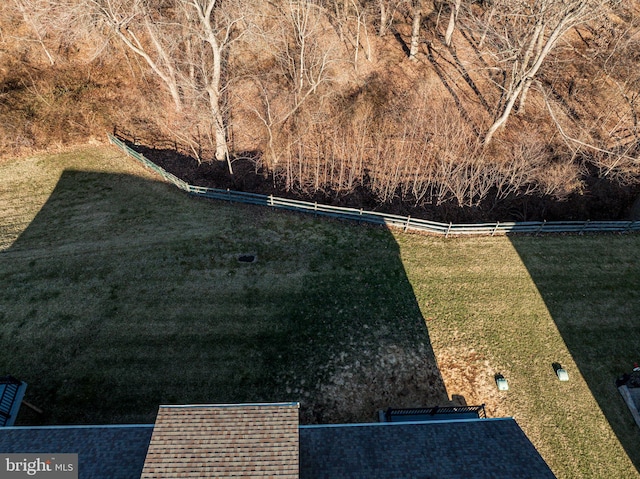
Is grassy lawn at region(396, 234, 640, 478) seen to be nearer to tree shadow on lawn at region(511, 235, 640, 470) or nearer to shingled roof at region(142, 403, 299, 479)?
tree shadow on lawn at region(511, 235, 640, 470)

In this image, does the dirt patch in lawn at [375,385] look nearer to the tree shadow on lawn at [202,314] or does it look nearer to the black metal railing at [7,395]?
the tree shadow on lawn at [202,314]

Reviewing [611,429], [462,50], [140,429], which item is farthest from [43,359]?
[462,50]

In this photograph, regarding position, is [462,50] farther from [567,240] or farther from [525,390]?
[525,390]

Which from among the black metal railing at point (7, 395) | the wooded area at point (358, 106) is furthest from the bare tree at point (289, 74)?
the black metal railing at point (7, 395)

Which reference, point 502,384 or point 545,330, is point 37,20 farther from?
point 545,330

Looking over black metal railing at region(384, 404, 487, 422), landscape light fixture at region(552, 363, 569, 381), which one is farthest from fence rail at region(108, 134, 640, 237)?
black metal railing at region(384, 404, 487, 422)

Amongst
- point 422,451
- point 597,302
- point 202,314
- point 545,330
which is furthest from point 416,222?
point 422,451

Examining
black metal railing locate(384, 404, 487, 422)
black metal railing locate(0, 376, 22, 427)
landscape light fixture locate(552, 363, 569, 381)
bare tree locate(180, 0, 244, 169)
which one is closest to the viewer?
black metal railing locate(0, 376, 22, 427)
